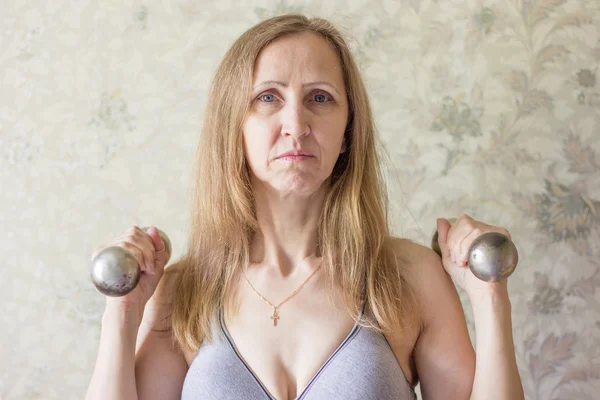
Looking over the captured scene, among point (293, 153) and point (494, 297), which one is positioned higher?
point (293, 153)

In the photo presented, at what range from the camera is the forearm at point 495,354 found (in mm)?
1230

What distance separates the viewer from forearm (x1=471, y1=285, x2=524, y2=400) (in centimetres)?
123

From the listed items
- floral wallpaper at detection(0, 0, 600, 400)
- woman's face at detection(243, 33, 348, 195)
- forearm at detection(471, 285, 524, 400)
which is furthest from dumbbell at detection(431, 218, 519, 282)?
floral wallpaper at detection(0, 0, 600, 400)

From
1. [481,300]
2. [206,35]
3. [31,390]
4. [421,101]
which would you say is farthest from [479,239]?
[31,390]

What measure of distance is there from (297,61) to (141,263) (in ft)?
1.56

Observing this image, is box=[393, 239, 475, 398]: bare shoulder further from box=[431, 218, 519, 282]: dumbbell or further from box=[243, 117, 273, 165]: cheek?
box=[243, 117, 273, 165]: cheek

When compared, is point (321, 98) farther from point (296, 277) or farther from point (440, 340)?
point (440, 340)

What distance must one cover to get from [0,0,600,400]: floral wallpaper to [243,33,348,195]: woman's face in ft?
1.03

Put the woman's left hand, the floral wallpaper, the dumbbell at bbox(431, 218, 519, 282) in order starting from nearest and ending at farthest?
the dumbbell at bbox(431, 218, 519, 282)
the woman's left hand
the floral wallpaper

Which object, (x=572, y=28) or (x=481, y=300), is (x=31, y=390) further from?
(x=572, y=28)

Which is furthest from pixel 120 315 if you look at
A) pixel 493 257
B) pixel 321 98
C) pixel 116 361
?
pixel 493 257

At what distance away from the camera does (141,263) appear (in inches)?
51.4

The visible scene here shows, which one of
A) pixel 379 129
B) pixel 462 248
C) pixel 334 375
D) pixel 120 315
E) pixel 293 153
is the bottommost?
pixel 334 375

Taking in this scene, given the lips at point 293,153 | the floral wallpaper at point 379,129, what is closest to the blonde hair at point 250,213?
the lips at point 293,153
